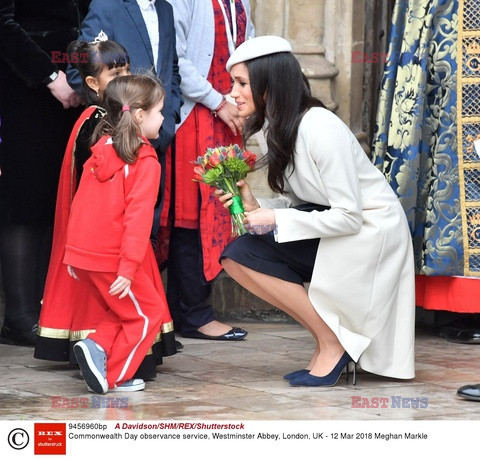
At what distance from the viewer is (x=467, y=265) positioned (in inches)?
252

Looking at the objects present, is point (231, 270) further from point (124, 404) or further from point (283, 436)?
point (283, 436)

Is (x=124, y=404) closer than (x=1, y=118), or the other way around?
(x=124, y=404)

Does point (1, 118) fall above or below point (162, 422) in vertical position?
above

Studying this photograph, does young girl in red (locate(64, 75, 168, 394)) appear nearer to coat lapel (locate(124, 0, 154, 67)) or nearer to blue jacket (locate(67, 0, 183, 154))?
blue jacket (locate(67, 0, 183, 154))

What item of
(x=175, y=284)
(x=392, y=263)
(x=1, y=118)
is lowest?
(x=175, y=284)

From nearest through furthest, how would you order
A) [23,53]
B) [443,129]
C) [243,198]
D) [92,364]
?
1. [92,364]
2. [243,198]
3. [23,53]
4. [443,129]

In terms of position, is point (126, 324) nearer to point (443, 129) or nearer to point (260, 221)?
point (260, 221)

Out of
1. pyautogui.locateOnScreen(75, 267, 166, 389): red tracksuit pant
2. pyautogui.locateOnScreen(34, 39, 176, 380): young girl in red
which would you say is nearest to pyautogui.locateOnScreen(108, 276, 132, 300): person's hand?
pyautogui.locateOnScreen(75, 267, 166, 389): red tracksuit pant

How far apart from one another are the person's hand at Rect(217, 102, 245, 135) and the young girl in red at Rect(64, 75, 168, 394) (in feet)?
3.87

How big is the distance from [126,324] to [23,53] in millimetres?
1496

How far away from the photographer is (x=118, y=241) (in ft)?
16.8

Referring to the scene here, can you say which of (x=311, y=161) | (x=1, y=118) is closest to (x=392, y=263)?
(x=311, y=161)

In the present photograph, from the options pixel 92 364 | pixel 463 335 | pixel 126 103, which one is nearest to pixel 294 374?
pixel 92 364

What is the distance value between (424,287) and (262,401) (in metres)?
1.86
